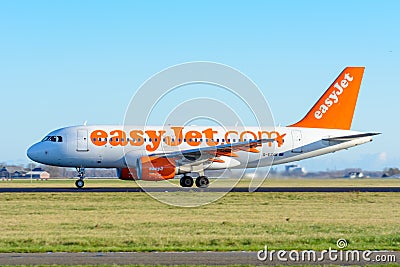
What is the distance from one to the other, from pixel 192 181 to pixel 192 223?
22.1m

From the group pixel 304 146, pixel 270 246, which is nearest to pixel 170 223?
pixel 270 246

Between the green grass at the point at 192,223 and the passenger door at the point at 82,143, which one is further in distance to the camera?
the passenger door at the point at 82,143

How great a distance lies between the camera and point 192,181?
47531 millimetres

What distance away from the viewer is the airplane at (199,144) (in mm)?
47438

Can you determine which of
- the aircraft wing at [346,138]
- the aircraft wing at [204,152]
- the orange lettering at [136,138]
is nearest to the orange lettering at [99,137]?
the orange lettering at [136,138]

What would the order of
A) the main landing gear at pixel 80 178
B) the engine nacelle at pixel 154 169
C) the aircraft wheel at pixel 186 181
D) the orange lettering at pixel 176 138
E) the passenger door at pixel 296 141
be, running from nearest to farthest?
the engine nacelle at pixel 154 169 → the aircraft wheel at pixel 186 181 → the main landing gear at pixel 80 178 → the orange lettering at pixel 176 138 → the passenger door at pixel 296 141

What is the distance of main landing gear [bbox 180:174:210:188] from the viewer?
155 feet

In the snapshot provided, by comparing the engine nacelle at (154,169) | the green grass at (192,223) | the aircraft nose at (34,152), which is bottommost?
the green grass at (192,223)

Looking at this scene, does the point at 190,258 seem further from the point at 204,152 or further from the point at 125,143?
the point at 125,143

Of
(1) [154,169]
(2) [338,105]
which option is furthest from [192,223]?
(2) [338,105]

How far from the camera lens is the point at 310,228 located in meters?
24.0

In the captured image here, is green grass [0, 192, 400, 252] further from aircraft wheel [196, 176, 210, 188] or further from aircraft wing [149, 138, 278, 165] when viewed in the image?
aircraft wheel [196, 176, 210, 188]

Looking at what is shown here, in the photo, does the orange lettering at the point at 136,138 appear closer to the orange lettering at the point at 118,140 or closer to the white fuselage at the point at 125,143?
the white fuselage at the point at 125,143

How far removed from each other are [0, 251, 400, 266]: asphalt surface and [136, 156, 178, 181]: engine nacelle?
88.6 ft
